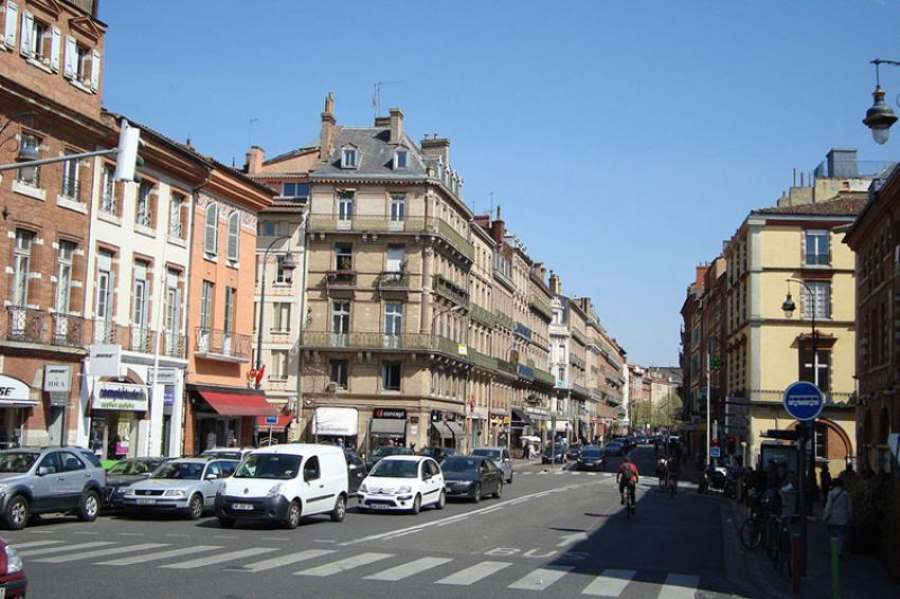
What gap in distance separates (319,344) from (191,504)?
40.3m

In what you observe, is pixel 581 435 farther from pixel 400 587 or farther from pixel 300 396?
pixel 400 587

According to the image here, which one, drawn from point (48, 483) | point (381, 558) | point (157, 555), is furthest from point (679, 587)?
point (48, 483)

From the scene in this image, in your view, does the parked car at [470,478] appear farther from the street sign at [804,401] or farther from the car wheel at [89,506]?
the street sign at [804,401]

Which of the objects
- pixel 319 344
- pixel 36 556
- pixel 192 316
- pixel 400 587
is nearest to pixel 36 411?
pixel 192 316

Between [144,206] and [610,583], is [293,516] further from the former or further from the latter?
[144,206]

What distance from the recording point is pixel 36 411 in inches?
1187

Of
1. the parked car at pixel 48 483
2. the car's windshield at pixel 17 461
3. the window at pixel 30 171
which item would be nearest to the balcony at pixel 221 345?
the window at pixel 30 171

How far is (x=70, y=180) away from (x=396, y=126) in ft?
125

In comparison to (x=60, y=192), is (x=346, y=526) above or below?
below

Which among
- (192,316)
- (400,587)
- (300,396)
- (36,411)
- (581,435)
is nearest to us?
(400,587)

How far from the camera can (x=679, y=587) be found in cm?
1620

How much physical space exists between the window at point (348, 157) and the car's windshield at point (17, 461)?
1804 inches

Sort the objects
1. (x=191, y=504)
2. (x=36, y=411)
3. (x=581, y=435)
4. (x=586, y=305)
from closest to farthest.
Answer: (x=191, y=504)
(x=36, y=411)
(x=581, y=435)
(x=586, y=305)

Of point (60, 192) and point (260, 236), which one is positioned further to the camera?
point (260, 236)
